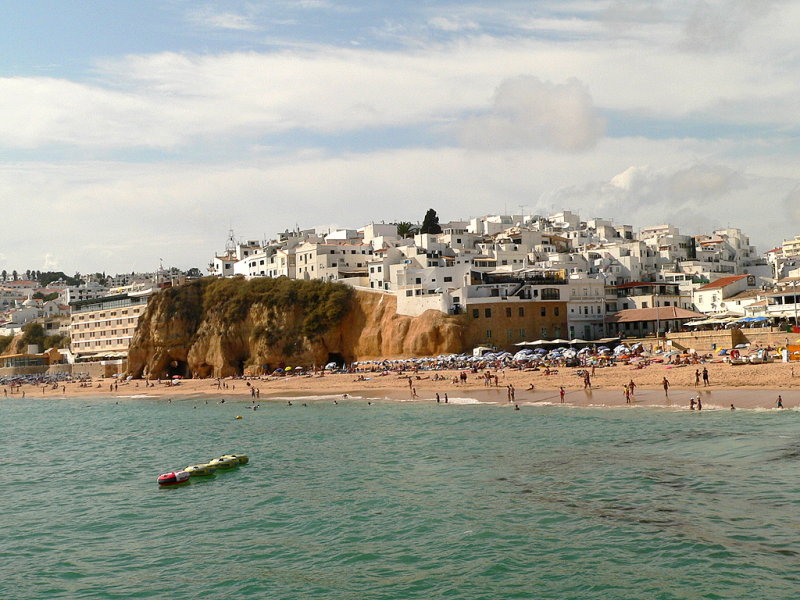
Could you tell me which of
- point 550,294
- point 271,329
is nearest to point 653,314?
point 550,294

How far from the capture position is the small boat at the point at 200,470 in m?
30.5

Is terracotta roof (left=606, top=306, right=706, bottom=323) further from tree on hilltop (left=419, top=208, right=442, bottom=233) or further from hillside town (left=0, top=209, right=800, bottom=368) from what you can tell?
tree on hilltop (left=419, top=208, right=442, bottom=233)

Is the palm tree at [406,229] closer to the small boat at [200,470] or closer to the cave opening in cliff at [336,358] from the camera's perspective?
the cave opening in cliff at [336,358]

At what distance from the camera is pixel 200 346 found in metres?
89.6

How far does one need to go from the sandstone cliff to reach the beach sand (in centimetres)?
650

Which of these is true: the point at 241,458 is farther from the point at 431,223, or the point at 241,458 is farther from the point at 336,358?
the point at 431,223

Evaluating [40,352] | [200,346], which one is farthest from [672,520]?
[40,352]

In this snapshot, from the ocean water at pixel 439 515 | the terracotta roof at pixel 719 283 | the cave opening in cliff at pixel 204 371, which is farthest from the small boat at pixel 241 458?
the terracotta roof at pixel 719 283

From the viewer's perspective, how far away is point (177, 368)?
9606cm

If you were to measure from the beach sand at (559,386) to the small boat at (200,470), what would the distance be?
21.0 m

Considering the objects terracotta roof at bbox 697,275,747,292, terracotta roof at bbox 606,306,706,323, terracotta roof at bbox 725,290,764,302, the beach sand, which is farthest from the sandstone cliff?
terracotta roof at bbox 725,290,764,302

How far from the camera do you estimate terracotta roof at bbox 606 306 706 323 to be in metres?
68.9

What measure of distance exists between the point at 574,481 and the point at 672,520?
16.6ft

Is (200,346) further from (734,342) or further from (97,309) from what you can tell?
(734,342)
